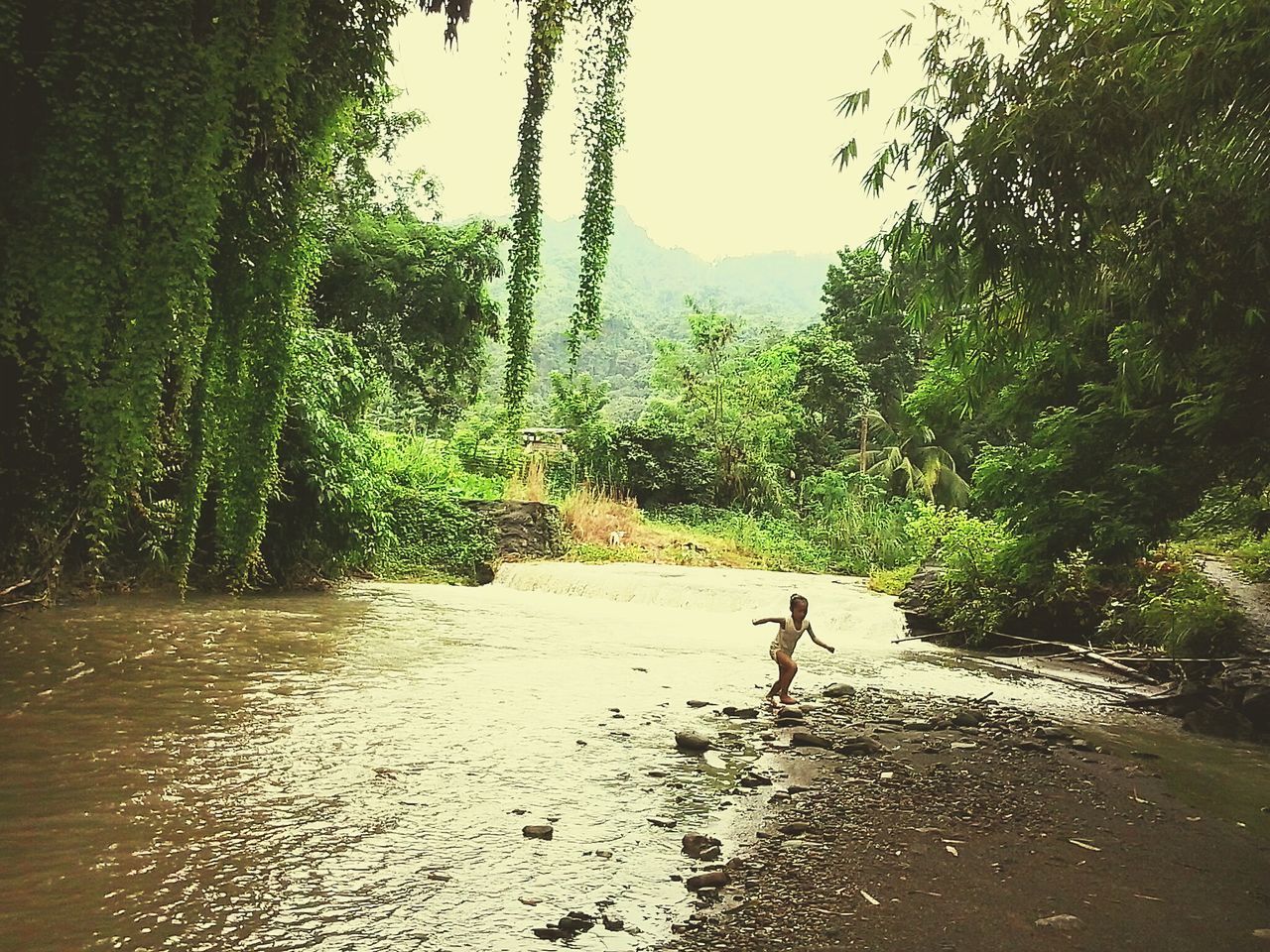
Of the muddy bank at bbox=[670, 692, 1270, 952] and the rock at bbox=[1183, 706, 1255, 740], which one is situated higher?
the rock at bbox=[1183, 706, 1255, 740]

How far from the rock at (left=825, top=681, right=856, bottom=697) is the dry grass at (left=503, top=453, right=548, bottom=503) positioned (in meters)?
12.9

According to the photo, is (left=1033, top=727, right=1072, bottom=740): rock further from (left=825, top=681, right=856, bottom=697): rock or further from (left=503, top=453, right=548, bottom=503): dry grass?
(left=503, top=453, right=548, bottom=503): dry grass

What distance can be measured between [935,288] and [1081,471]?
2558 millimetres

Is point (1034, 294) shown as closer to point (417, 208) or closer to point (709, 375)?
point (417, 208)

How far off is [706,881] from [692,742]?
2271 mm

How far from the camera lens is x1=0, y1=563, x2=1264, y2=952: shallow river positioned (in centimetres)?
333

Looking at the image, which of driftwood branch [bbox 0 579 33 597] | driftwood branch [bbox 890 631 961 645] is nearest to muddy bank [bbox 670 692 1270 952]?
driftwood branch [bbox 890 631 961 645]

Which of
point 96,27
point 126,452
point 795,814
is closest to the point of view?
point 795,814

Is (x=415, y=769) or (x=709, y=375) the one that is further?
(x=709, y=375)

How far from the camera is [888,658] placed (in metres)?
10.7

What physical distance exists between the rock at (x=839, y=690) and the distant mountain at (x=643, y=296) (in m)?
19.4

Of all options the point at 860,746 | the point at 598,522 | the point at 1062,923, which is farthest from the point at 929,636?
the point at 598,522

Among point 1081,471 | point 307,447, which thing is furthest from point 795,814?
point 307,447

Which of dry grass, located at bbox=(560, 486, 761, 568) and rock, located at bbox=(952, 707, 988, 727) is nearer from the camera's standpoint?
rock, located at bbox=(952, 707, 988, 727)
